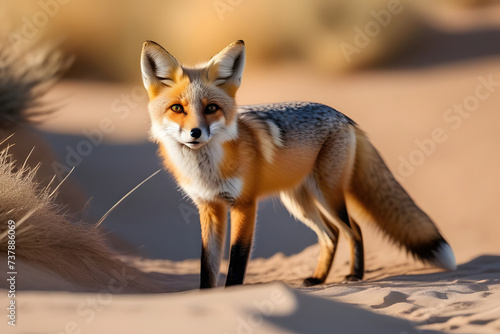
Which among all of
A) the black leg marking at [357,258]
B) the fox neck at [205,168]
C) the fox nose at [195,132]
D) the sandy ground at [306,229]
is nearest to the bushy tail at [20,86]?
the sandy ground at [306,229]

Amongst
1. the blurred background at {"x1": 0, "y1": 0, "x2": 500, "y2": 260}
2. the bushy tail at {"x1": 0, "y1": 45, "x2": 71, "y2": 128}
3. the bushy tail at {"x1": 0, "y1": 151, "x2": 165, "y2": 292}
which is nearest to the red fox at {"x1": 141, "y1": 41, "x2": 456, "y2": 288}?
the bushy tail at {"x1": 0, "y1": 151, "x2": 165, "y2": 292}

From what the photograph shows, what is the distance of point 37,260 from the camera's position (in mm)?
3633

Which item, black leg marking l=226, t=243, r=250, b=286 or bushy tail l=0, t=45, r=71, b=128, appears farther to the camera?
bushy tail l=0, t=45, r=71, b=128

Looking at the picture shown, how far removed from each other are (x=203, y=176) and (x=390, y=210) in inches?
66.7

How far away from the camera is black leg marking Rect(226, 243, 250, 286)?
12.2ft

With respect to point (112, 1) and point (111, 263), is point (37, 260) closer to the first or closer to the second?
point (111, 263)

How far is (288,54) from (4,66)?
731 centimetres

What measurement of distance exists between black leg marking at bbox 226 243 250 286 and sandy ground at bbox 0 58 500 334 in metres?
0.10

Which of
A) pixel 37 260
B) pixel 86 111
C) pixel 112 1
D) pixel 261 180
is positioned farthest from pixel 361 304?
pixel 112 1

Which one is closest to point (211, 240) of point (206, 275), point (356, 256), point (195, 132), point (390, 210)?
point (206, 275)

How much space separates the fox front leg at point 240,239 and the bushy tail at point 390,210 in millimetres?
1169

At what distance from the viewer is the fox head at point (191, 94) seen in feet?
11.1

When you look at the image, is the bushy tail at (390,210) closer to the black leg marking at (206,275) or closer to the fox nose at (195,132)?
the black leg marking at (206,275)

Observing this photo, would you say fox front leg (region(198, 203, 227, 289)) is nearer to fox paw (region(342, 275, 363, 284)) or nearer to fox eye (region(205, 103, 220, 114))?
fox eye (region(205, 103, 220, 114))
